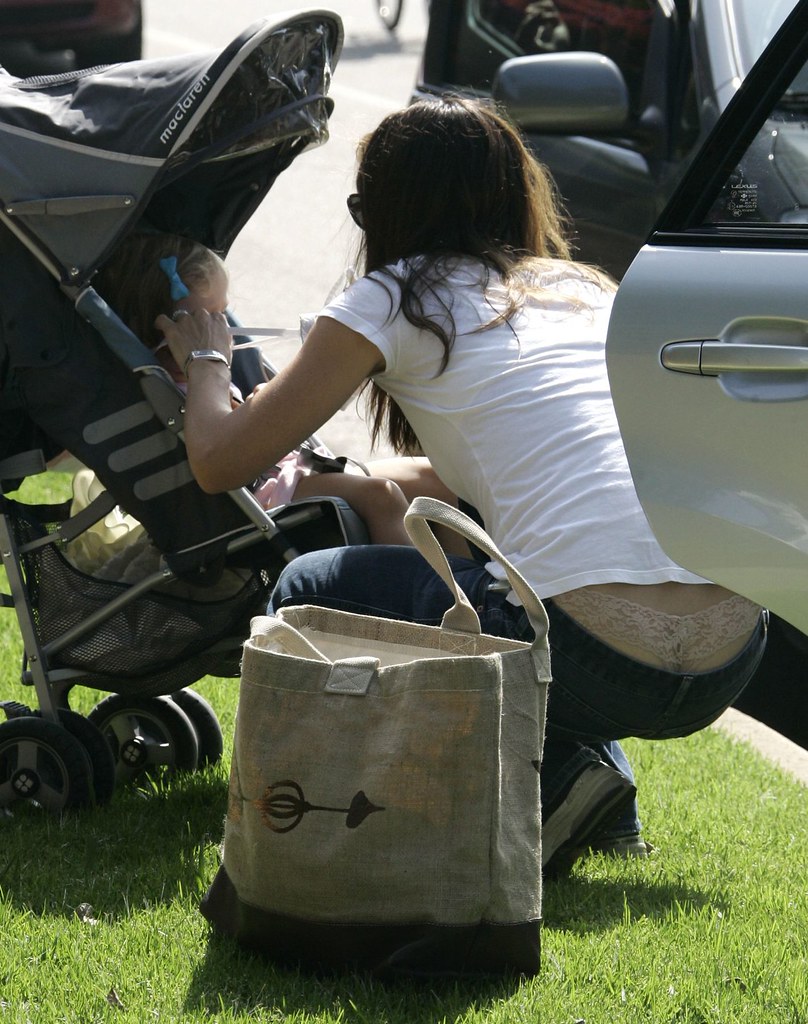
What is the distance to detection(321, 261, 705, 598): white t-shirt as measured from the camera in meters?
2.66

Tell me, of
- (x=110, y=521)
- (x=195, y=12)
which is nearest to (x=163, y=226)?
(x=110, y=521)

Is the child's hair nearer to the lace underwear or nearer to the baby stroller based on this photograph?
the baby stroller

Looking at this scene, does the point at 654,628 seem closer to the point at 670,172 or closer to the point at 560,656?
the point at 560,656

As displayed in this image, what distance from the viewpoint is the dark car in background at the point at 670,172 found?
7.68 ft

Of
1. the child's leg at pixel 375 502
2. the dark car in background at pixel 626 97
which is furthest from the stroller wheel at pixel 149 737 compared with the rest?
the dark car in background at pixel 626 97

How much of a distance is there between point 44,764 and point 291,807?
1042mm

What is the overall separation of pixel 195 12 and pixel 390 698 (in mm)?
14885

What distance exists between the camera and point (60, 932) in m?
2.56

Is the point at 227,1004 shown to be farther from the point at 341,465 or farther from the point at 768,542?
the point at 341,465

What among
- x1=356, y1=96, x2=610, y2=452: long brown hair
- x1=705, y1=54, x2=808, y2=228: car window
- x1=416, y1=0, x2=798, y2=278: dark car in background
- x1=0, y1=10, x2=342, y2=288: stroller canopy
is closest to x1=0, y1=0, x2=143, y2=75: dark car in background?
x1=416, y1=0, x2=798, y2=278: dark car in background

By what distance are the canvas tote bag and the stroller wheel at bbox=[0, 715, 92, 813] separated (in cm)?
85

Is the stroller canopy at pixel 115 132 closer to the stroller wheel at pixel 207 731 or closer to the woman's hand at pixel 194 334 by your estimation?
the woman's hand at pixel 194 334

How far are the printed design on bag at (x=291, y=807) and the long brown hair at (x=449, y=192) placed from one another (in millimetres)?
1095


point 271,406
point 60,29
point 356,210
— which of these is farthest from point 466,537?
point 60,29
